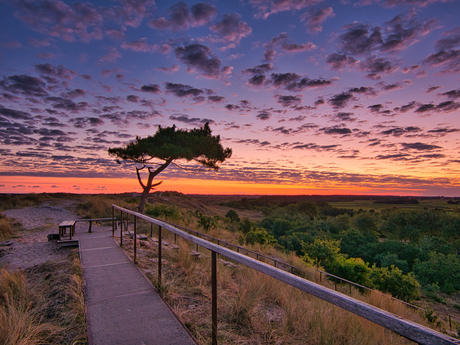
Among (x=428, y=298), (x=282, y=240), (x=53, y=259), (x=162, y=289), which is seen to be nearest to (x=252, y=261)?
(x=162, y=289)

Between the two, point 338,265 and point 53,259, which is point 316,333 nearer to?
point 53,259

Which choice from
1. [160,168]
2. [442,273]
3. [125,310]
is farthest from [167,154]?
[442,273]

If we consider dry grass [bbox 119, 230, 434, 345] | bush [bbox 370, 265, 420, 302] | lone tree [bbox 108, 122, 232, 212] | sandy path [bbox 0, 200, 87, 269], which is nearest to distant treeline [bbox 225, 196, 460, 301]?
bush [bbox 370, 265, 420, 302]

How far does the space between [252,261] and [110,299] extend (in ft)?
9.57

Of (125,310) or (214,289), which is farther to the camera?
(125,310)

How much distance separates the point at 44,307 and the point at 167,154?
15138mm

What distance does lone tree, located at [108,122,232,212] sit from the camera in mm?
19562

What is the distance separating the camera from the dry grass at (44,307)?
2963mm

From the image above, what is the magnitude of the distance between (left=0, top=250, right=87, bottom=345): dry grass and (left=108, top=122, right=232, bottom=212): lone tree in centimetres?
1354

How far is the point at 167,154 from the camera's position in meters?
18.7

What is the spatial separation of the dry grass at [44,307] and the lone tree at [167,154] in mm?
13543

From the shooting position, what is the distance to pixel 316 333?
347cm

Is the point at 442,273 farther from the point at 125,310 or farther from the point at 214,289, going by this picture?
the point at 125,310

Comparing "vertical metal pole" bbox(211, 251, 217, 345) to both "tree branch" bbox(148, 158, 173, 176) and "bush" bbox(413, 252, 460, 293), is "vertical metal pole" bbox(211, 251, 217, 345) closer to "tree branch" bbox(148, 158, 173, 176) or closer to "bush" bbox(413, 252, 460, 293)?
"tree branch" bbox(148, 158, 173, 176)
